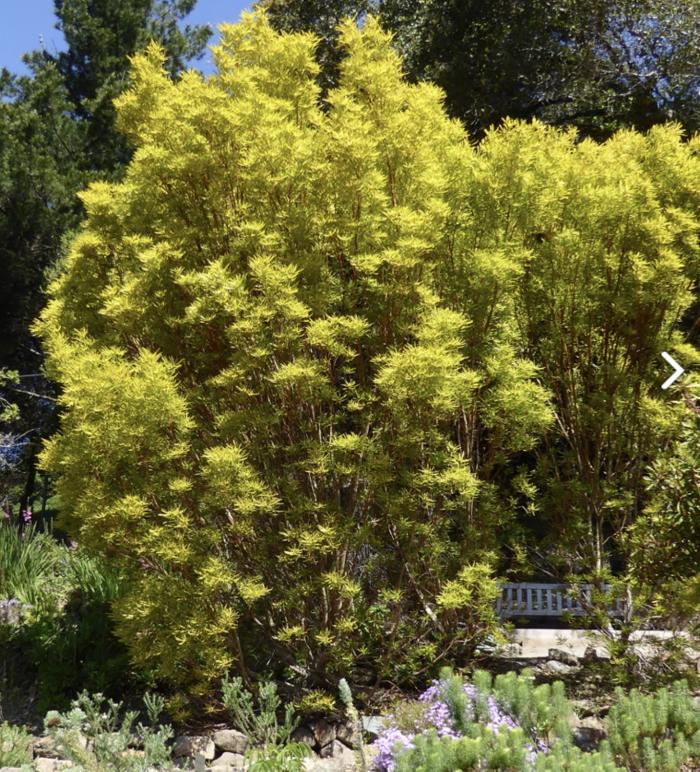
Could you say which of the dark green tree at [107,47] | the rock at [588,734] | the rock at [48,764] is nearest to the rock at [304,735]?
the rock at [48,764]

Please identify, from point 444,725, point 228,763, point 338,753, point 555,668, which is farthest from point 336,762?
point 555,668

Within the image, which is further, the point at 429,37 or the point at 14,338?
the point at 14,338

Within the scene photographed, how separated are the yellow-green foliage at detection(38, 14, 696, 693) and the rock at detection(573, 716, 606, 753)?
2.50 ft

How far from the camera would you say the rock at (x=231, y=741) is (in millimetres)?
3674

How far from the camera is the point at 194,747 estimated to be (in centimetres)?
364

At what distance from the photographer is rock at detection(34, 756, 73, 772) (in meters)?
3.43

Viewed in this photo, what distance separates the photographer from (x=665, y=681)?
406 cm

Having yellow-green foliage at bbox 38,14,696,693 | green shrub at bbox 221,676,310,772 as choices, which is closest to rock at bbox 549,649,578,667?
yellow-green foliage at bbox 38,14,696,693

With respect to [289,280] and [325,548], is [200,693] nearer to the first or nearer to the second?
[325,548]

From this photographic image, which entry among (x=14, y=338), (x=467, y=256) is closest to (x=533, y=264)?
(x=467, y=256)

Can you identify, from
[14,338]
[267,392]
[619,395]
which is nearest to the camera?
[267,392]

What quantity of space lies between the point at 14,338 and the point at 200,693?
7794mm

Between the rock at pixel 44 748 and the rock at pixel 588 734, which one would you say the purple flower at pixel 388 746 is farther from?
the rock at pixel 44 748

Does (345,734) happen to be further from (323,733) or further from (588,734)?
(588,734)
